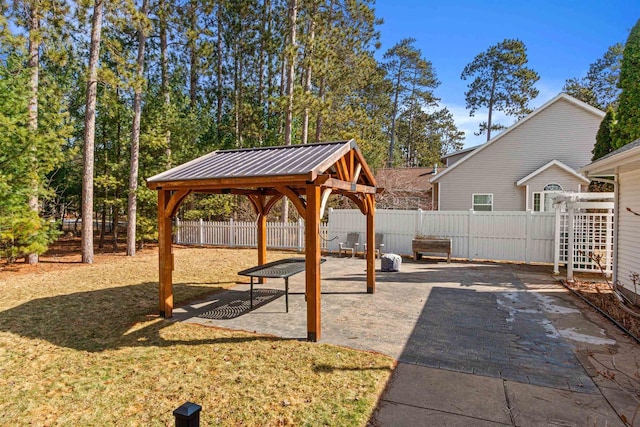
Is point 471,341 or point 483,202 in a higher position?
point 483,202

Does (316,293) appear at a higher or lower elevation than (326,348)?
higher

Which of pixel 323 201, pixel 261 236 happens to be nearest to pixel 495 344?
pixel 323 201

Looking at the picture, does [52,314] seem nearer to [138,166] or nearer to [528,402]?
[528,402]

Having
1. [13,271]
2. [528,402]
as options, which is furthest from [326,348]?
[13,271]

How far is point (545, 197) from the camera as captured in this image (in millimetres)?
16062

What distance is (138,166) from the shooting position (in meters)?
13.6

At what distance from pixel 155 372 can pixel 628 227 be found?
8.28m

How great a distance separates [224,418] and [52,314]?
461 centimetres

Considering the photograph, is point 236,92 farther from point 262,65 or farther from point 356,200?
point 356,200

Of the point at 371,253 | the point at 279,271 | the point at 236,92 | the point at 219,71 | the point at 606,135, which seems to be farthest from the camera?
the point at 219,71

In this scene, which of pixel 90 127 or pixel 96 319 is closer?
pixel 96 319

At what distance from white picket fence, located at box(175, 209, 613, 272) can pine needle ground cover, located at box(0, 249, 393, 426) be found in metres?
8.01

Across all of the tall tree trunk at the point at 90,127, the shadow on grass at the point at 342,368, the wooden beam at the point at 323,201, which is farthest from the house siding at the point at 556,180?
the tall tree trunk at the point at 90,127

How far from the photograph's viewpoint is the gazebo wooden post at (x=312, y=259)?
4648mm
